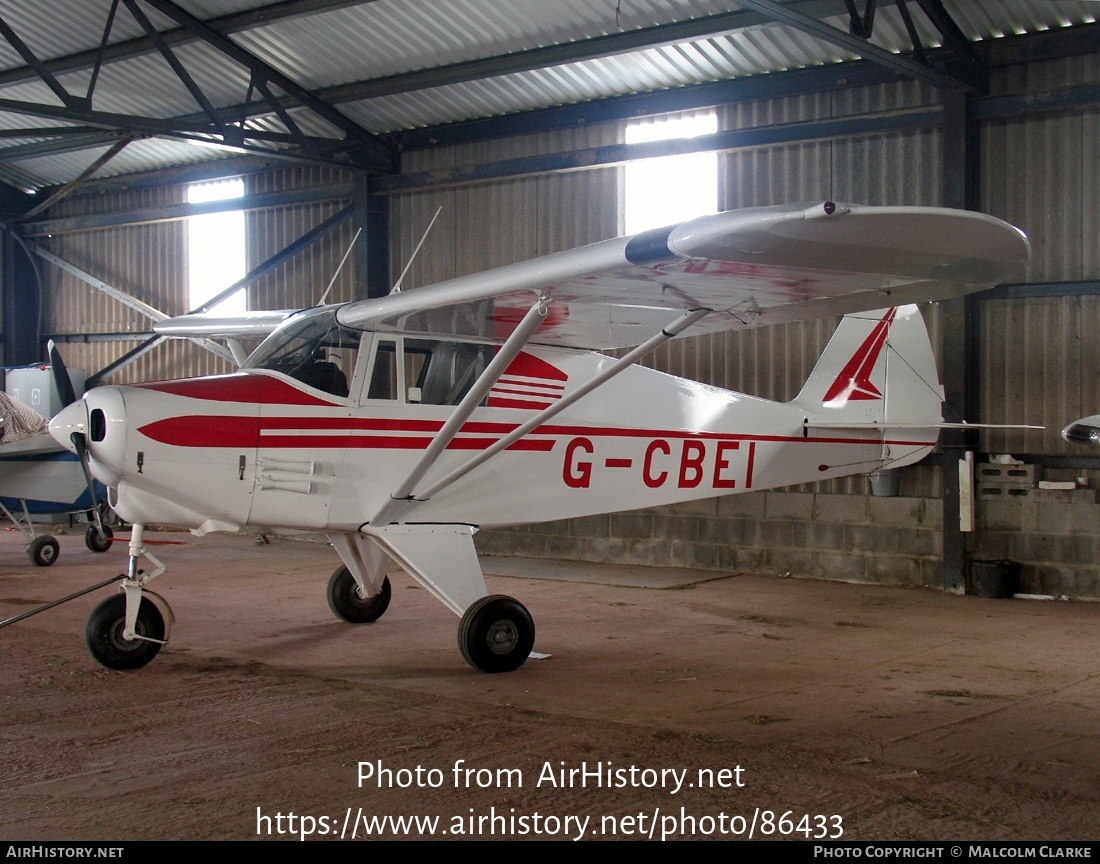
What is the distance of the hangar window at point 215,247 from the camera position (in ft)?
55.0

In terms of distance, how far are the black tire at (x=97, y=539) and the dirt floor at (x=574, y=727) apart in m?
4.24

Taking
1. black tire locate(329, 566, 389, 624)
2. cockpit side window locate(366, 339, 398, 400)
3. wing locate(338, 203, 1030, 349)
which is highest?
wing locate(338, 203, 1030, 349)

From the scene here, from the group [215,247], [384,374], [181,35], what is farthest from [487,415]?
[215,247]

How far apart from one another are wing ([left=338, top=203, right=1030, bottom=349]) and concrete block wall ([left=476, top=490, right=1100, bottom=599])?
474 cm

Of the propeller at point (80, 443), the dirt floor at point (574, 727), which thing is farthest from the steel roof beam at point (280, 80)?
the dirt floor at point (574, 727)

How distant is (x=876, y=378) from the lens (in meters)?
8.95

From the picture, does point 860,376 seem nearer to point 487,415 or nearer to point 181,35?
point 487,415

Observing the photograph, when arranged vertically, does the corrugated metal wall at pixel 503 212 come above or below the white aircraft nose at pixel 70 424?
above

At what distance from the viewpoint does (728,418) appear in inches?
325

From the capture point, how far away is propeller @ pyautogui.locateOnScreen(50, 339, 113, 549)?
20.0 ft

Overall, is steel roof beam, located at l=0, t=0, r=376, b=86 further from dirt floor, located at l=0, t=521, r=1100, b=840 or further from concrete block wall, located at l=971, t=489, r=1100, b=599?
concrete block wall, located at l=971, t=489, r=1100, b=599

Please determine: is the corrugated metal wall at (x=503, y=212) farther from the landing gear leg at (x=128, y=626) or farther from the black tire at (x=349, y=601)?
the landing gear leg at (x=128, y=626)

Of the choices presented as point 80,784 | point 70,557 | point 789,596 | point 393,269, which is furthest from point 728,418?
point 70,557

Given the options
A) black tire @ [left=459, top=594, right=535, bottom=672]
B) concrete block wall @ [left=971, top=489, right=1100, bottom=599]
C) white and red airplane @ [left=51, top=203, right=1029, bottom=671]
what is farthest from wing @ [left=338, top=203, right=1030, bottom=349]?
concrete block wall @ [left=971, top=489, right=1100, bottom=599]
